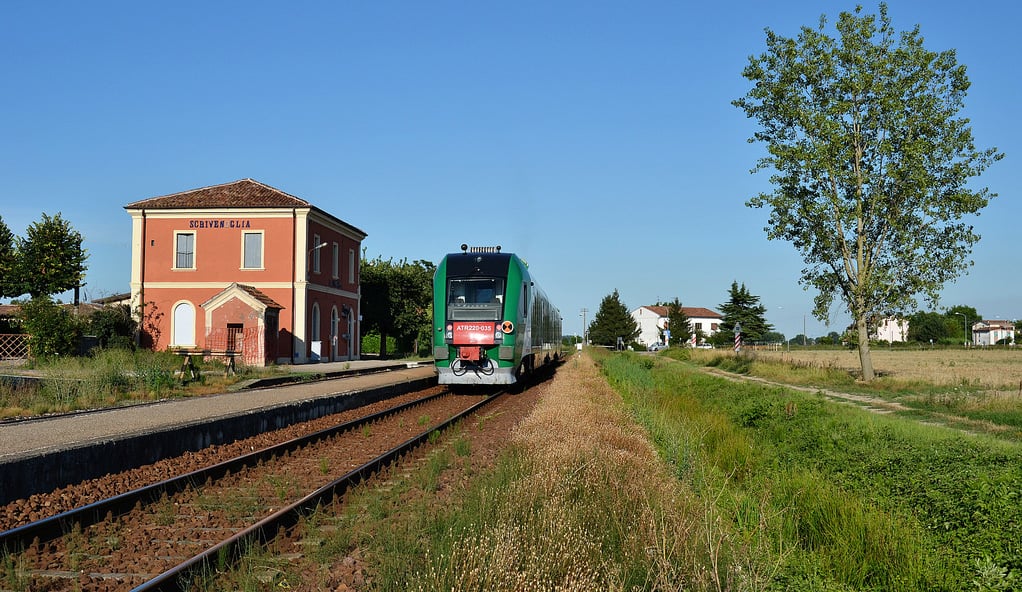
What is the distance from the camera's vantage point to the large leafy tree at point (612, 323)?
103m

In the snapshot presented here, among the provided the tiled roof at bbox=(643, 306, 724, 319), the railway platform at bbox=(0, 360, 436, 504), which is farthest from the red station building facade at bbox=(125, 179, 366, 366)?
the tiled roof at bbox=(643, 306, 724, 319)

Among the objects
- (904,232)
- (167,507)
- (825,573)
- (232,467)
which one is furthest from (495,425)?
(904,232)

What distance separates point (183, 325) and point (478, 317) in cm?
2325

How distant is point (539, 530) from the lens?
492 cm

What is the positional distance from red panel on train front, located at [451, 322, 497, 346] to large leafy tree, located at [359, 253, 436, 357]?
1259 inches

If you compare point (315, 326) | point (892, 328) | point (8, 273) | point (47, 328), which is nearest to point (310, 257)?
point (315, 326)

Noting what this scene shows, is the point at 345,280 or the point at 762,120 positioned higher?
the point at 762,120

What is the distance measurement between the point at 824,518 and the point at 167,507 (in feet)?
19.4

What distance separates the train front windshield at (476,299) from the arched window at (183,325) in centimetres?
2198

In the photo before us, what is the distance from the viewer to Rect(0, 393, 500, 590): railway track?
199 inches

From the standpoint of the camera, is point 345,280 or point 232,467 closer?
point 232,467

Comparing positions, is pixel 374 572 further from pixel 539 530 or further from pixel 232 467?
pixel 232 467

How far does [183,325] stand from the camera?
36.7 m

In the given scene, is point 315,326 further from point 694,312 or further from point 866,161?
point 694,312
